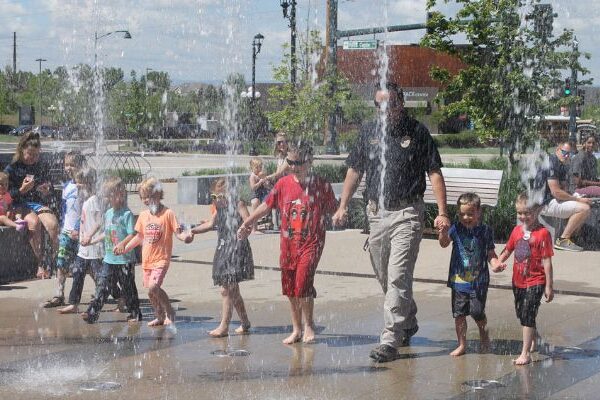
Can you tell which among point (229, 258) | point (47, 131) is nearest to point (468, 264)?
point (229, 258)

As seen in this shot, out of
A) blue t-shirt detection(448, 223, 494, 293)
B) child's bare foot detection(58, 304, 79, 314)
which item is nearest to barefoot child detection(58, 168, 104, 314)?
child's bare foot detection(58, 304, 79, 314)

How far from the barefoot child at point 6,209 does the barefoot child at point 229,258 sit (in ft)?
9.85

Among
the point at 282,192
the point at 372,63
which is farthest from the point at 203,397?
the point at 372,63

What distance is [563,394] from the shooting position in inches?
221

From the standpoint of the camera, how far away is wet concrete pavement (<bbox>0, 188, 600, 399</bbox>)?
5715mm

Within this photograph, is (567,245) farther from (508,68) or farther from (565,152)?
(508,68)

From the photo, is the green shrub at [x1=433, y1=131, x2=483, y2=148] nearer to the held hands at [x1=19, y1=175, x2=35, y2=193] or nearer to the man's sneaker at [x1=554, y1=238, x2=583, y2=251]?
the man's sneaker at [x1=554, y1=238, x2=583, y2=251]

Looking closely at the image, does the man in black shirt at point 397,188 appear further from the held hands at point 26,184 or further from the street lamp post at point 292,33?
the street lamp post at point 292,33

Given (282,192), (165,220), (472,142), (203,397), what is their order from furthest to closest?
(472,142), (165,220), (282,192), (203,397)

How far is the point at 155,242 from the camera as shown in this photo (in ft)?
25.1

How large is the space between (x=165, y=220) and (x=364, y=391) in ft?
8.72

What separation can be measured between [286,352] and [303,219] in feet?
3.02

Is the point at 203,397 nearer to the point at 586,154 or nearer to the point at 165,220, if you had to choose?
the point at 165,220

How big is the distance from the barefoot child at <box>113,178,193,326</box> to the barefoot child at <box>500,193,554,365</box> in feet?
8.39
